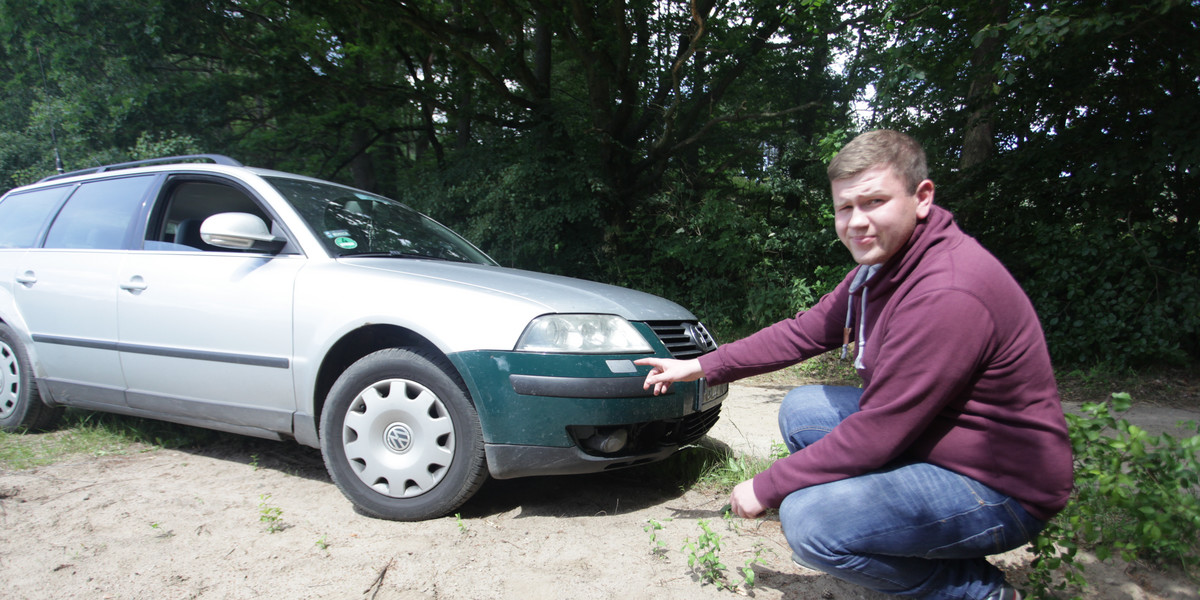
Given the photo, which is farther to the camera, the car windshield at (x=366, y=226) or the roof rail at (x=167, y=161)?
the roof rail at (x=167, y=161)

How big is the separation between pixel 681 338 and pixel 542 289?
67 centimetres

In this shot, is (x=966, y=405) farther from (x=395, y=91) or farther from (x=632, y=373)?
(x=395, y=91)

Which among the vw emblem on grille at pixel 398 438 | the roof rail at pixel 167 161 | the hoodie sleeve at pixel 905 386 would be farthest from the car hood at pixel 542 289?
the roof rail at pixel 167 161

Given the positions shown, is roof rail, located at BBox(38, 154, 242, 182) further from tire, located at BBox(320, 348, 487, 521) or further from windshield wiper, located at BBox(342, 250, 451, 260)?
tire, located at BBox(320, 348, 487, 521)

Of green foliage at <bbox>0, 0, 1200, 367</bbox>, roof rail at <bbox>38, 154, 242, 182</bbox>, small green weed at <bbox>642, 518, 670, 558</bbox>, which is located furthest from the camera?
green foliage at <bbox>0, 0, 1200, 367</bbox>

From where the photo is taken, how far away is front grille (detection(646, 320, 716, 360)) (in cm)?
275

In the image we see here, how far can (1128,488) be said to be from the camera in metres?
1.80

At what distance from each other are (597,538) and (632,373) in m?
0.65

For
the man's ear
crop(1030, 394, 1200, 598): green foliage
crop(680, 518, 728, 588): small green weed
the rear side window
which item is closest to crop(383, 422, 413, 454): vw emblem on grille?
crop(680, 518, 728, 588): small green weed

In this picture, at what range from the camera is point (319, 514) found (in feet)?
8.69

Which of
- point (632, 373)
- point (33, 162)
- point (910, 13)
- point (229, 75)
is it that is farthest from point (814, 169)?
point (33, 162)

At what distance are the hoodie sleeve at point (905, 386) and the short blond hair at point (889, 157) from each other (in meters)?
0.37

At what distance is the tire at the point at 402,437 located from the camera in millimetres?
2449

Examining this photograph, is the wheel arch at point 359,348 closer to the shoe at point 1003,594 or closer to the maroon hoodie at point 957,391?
the maroon hoodie at point 957,391
